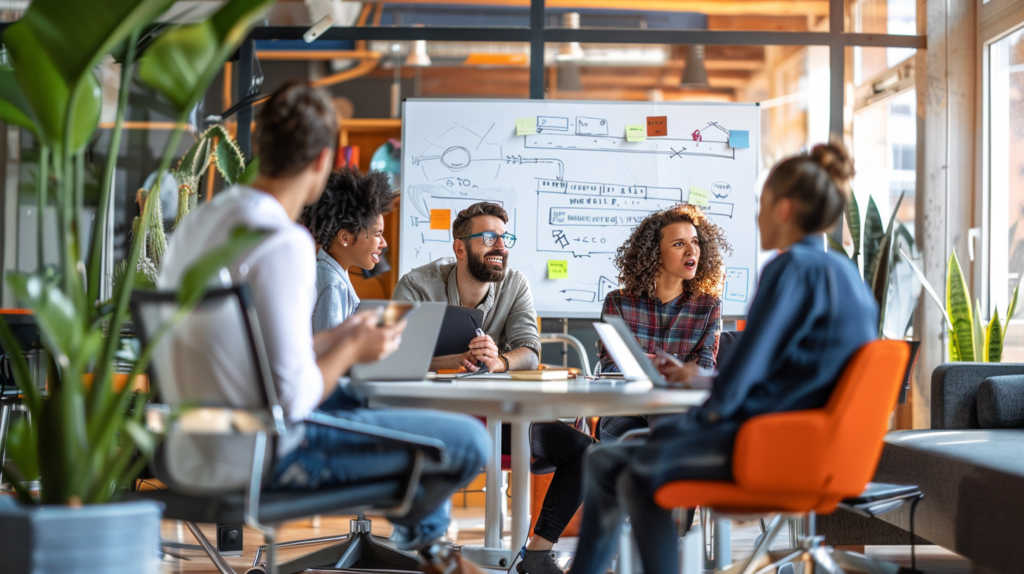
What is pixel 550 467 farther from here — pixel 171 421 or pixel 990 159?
pixel 990 159

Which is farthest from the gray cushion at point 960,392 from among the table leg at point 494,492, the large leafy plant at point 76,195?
the large leafy plant at point 76,195

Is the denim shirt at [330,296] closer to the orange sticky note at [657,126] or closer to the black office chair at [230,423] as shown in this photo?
the black office chair at [230,423]

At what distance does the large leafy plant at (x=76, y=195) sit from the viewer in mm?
1450

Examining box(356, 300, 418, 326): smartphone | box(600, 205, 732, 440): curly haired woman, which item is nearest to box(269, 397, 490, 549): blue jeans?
box(356, 300, 418, 326): smartphone

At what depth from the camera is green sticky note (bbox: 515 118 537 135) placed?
431 centimetres

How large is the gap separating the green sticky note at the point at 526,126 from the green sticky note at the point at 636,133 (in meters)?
0.45

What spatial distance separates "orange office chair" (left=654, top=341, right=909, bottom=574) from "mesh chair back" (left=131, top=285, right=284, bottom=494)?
775mm

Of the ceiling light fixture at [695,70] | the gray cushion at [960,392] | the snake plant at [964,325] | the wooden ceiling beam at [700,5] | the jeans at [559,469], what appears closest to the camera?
the jeans at [559,469]

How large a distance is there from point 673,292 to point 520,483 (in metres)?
0.99

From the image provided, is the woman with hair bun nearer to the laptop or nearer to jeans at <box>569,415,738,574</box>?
jeans at <box>569,415,738,574</box>

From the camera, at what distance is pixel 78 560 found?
1.45 m

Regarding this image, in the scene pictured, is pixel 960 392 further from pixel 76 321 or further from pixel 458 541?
pixel 76 321

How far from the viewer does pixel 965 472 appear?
234 centimetres

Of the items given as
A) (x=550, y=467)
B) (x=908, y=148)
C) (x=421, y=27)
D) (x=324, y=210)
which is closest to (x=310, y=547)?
(x=550, y=467)
